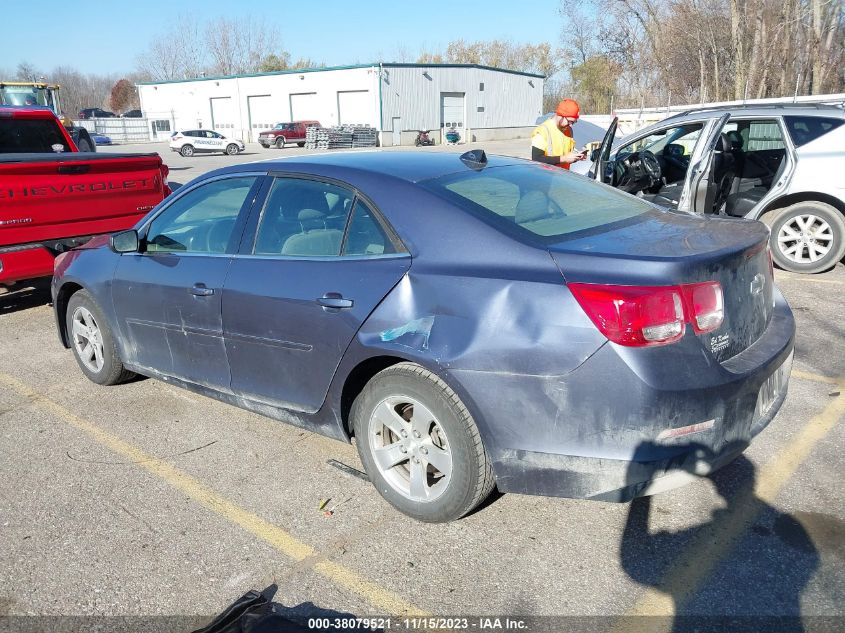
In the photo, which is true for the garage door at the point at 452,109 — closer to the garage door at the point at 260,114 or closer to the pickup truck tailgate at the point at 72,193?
the garage door at the point at 260,114

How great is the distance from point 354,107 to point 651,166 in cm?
4371

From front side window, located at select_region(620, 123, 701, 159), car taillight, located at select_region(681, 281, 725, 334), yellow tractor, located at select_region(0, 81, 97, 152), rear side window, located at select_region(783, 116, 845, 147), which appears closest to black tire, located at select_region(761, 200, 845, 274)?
rear side window, located at select_region(783, 116, 845, 147)

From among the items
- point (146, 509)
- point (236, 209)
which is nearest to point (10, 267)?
point (236, 209)

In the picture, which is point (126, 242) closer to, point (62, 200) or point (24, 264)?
point (24, 264)

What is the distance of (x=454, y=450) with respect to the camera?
286 centimetres

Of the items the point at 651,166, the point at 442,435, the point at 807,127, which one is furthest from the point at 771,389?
the point at 651,166

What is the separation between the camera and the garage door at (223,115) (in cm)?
5644

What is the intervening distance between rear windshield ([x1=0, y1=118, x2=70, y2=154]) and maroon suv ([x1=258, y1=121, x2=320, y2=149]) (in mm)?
36091

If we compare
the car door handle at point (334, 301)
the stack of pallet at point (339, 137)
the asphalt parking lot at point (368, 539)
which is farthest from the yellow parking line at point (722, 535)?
the stack of pallet at point (339, 137)

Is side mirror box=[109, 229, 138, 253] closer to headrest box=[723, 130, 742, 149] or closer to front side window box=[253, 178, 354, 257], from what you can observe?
front side window box=[253, 178, 354, 257]

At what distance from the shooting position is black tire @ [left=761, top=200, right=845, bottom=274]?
703 cm

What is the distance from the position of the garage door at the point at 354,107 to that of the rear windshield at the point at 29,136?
40411 millimetres

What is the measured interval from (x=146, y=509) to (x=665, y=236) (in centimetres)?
270

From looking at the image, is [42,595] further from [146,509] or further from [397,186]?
[397,186]
